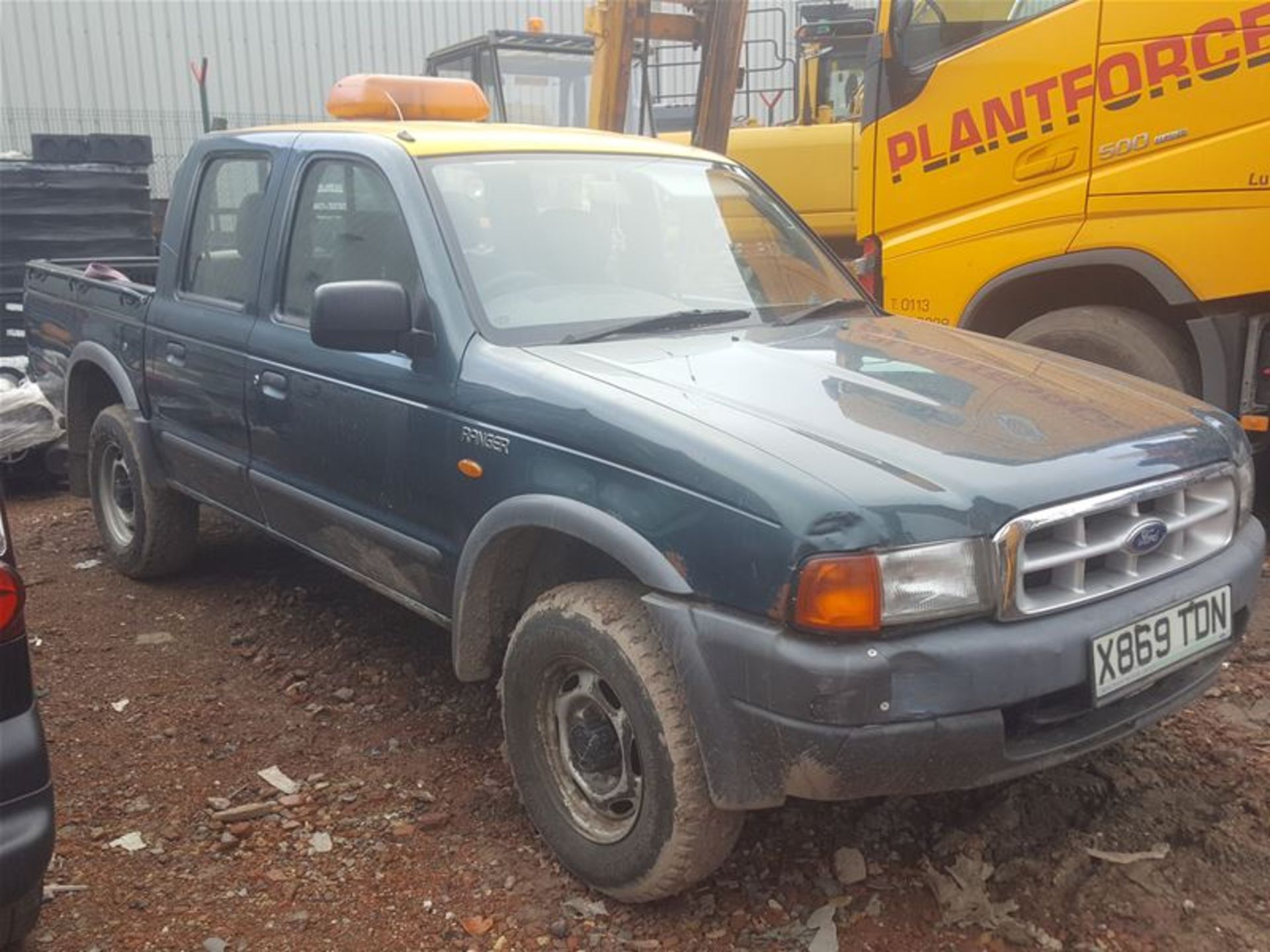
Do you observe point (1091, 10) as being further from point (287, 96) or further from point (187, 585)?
point (287, 96)

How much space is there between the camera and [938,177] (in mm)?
5391

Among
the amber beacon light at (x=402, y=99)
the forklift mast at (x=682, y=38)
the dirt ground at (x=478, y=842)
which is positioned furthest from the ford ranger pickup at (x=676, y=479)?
the forklift mast at (x=682, y=38)

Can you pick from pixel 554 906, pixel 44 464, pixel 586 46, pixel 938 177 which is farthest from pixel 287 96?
pixel 554 906

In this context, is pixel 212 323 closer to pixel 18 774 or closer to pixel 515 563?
pixel 515 563

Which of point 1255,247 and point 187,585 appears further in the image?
point 187,585

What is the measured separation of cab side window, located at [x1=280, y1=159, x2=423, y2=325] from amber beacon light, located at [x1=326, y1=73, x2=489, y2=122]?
2.72 feet

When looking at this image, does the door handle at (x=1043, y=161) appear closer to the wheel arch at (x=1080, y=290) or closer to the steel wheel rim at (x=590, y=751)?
Result: the wheel arch at (x=1080, y=290)

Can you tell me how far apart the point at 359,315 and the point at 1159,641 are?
2006mm

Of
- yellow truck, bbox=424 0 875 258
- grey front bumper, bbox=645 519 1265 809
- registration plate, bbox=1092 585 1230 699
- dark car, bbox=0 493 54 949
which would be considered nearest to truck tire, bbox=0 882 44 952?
dark car, bbox=0 493 54 949

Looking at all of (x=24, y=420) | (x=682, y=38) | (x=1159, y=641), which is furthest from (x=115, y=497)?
(x=682, y=38)

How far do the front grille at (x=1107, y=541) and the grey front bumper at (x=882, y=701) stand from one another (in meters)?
0.05

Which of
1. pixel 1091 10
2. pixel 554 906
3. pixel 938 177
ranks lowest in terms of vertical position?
pixel 554 906

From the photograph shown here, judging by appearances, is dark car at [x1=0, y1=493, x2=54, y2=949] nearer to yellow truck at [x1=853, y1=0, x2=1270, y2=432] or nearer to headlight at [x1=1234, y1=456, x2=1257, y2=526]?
headlight at [x1=1234, y1=456, x2=1257, y2=526]

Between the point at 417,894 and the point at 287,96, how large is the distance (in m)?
17.2
